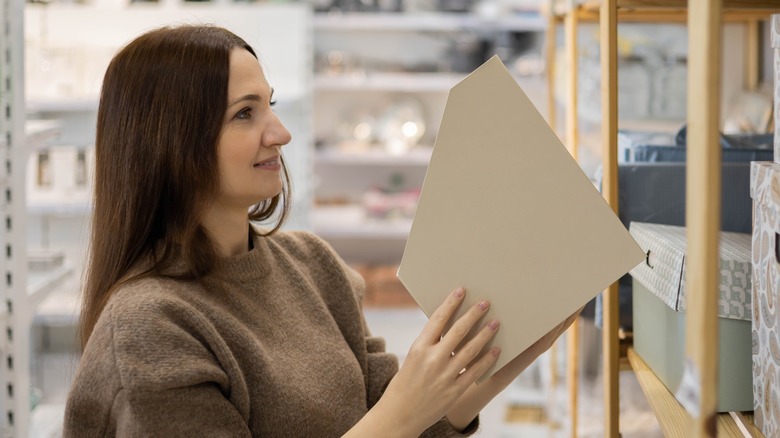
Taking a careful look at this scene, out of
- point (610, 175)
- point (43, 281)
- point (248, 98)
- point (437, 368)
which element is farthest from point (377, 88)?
point (437, 368)

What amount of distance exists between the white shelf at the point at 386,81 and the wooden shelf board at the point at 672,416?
146 inches

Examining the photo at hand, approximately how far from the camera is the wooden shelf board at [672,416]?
113 cm

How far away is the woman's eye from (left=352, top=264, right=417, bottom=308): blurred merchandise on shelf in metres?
3.77

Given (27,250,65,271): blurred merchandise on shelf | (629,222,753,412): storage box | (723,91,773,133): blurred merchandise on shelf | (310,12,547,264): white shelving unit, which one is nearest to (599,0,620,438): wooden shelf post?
(629,222,753,412): storage box

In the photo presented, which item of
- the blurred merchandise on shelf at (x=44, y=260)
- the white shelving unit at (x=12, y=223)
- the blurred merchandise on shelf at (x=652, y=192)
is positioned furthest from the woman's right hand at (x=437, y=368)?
the blurred merchandise on shelf at (x=44, y=260)

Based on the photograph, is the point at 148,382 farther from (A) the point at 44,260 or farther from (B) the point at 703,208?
(A) the point at 44,260

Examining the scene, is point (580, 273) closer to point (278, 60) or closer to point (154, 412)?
point (154, 412)

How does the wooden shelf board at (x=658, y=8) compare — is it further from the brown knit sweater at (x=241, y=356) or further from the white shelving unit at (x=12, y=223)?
the white shelving unit at (x=12, y=223)

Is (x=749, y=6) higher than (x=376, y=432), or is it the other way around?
(x=749, y=6)

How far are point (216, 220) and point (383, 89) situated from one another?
12.5ft

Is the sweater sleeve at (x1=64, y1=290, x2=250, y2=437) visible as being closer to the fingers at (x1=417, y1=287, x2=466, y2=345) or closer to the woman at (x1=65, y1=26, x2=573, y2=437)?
the woman at (x1=65, y1=26, x2=573, y2=437)

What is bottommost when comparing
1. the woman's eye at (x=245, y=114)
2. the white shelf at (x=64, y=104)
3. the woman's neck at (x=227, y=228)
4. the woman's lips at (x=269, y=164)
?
the woman's neck at (x=227, y=228)

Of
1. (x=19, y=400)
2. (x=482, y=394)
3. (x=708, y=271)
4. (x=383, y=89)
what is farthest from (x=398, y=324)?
(x=708, y=271)

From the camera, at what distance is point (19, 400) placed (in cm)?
217
